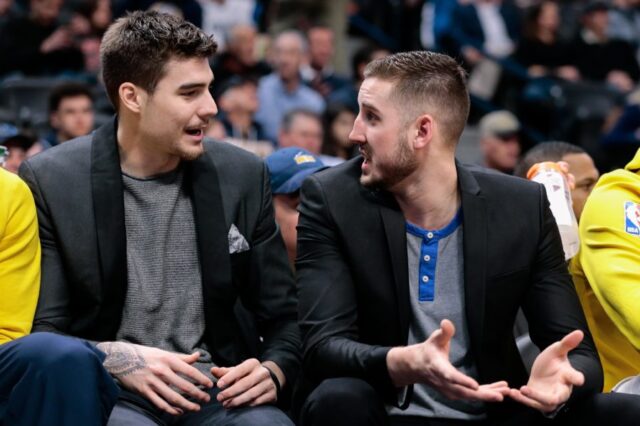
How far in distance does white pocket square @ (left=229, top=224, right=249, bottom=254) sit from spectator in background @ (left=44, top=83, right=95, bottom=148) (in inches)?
141

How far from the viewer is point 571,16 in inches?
480

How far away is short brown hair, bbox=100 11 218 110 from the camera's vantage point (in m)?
3.44

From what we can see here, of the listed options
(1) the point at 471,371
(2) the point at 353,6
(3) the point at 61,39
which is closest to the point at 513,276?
(1) the point at 471,371

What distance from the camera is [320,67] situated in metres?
9.93

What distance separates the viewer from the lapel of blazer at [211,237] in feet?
11.3

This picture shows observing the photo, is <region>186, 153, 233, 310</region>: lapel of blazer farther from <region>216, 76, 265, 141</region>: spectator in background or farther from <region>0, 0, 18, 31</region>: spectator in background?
<region>0, 0, 18, 31</region>: spectator in background

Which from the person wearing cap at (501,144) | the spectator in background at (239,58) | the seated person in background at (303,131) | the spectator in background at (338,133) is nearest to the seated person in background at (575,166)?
the seated person in background at (303,131)

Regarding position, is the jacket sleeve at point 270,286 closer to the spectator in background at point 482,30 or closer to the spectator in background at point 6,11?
the spectator in background at point 6,11

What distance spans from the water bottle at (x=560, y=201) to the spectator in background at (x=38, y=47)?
18.7ft

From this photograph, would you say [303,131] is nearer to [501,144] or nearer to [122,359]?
[501,144]

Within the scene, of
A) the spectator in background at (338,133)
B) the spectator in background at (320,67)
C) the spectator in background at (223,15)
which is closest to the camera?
the spectator in background at (338,133)

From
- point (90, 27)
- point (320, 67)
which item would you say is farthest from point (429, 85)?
point (320, 67)

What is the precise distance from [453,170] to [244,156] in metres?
0.67

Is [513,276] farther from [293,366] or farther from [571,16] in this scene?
[571,16]
